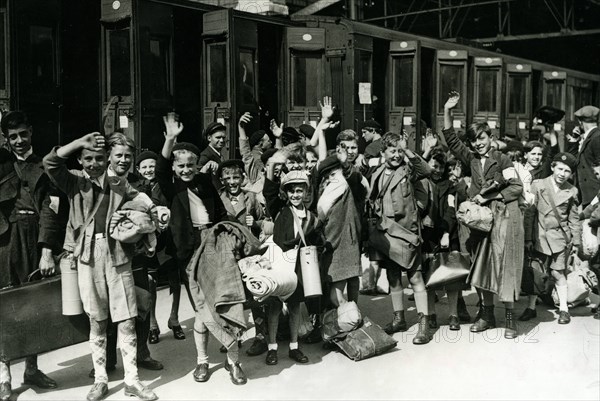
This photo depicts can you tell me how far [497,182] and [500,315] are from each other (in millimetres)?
1700

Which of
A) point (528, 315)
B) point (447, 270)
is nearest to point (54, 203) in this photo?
point (447, 270)

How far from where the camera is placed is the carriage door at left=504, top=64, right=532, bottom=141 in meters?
17.2

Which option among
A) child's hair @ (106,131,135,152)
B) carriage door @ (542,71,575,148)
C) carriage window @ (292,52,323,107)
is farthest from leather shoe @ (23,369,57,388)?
carriage door @ (542,71,575,148)

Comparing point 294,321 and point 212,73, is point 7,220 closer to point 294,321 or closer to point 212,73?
point 294,321

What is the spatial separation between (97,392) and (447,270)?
3.34m

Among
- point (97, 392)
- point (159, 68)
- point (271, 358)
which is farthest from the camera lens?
point (159, 68)

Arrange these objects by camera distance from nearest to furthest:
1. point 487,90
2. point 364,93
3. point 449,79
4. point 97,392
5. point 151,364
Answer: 1. point 97,392
2. point 151,364
3. point 364,93
4. point 449,79
5. point 487,90

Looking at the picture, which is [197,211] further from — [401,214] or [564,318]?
[564,318]

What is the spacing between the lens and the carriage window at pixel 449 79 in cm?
1490

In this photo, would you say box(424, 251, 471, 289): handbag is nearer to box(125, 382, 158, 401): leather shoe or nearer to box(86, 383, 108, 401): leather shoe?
box(125, 382, 158, 401): leather shoe

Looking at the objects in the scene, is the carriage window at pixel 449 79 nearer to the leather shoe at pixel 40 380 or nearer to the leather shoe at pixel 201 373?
the leather shoe at pixel 201 373

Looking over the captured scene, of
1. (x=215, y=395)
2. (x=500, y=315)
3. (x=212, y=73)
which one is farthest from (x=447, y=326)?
(x=212, y=73)

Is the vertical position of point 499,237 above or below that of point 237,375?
above

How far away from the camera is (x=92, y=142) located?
4.49 meters
